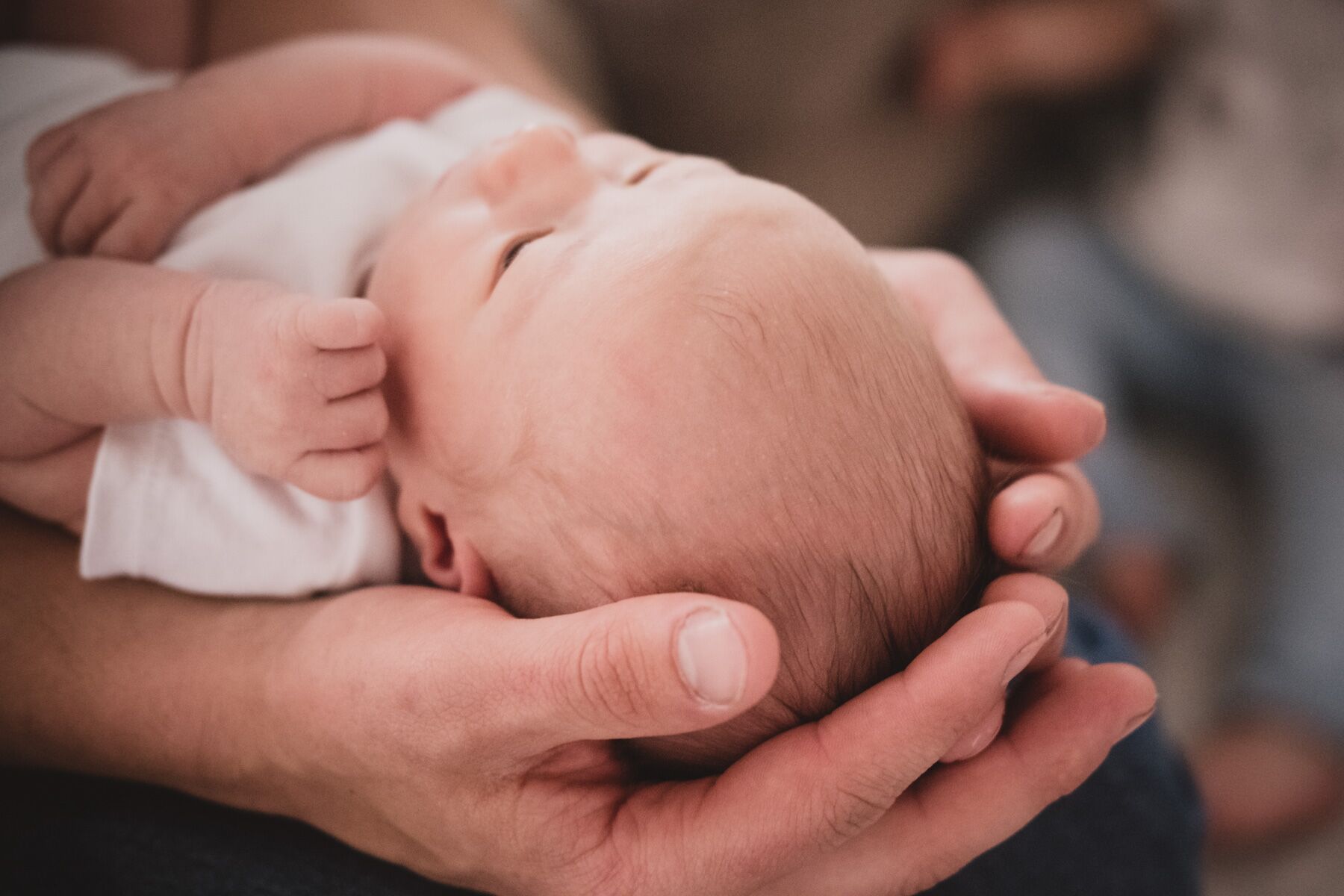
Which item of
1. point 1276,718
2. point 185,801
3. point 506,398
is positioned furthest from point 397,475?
point 1276,718

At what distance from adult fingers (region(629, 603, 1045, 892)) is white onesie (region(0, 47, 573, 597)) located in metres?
0.49

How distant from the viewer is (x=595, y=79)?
2156 millimetres

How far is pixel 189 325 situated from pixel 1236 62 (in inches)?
89.9

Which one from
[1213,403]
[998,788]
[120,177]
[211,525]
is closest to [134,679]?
[211,525]

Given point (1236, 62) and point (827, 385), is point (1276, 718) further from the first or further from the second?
point (827, 385)

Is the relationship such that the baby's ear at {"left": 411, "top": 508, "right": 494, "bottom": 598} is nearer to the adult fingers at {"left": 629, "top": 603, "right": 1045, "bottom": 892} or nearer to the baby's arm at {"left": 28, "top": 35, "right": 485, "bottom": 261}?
the adult fingers at {"left": 629, "top": 603, "right": 1045, "bottom": 892}

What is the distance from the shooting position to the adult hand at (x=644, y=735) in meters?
0.68

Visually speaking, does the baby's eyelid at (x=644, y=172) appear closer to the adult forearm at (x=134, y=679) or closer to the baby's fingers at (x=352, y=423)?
the baby's fingers at (x=352, y=423)

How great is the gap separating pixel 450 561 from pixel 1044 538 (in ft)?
1.96

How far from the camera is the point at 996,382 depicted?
3.29 feet

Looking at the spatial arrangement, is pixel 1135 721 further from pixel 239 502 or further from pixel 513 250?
pixel 239 502

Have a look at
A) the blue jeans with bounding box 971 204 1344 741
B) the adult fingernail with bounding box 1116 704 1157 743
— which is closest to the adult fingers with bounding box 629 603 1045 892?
the adult fingernail with bounding box 1116 704 1157 743

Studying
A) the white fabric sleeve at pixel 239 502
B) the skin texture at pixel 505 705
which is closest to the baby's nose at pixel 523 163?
the white fabric sleeve at pixel 239 502

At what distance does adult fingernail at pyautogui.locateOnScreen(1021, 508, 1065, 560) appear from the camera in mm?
855
